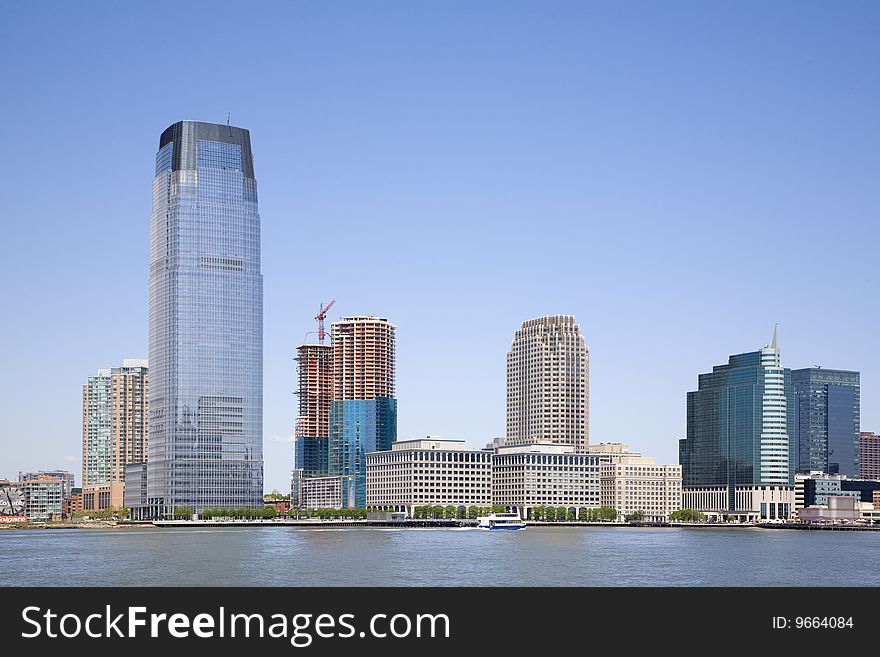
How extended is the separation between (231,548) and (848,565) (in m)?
70.6

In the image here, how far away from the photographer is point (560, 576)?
346 feet
